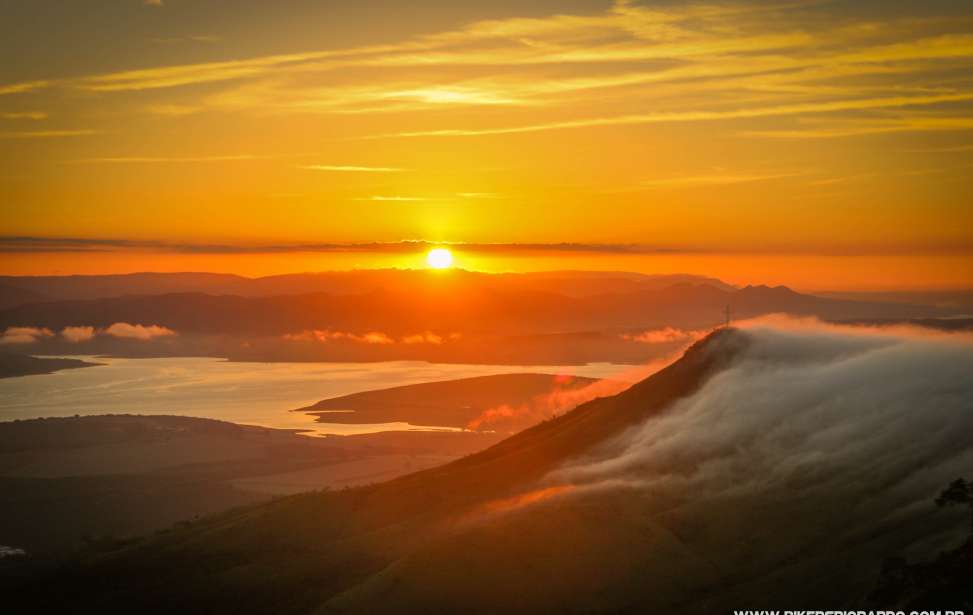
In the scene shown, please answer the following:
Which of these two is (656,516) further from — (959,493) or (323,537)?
(323,537)

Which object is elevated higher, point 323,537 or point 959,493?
point 959,493

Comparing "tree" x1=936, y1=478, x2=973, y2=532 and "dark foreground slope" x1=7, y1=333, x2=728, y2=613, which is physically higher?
"tree" x1=936, y1=478, x2=973, y2=532

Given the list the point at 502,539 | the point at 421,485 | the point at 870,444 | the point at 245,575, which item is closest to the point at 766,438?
the point at 870,444

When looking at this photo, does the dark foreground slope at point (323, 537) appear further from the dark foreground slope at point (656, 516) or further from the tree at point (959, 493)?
the tree at point (959, 493)

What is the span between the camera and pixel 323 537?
322 feet

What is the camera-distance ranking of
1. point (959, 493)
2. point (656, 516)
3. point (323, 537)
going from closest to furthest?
point (959, 493) → point (656, 516) → point (323, 537)

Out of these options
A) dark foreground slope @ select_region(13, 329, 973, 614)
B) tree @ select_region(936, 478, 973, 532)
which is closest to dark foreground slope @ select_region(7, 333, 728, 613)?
dark foreground slope @ select_region(13, 329, 973, 614)

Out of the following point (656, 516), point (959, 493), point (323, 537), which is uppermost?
point (959, 493)

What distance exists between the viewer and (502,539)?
84.7 meters

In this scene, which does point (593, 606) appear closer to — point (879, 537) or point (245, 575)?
point (879, 537)

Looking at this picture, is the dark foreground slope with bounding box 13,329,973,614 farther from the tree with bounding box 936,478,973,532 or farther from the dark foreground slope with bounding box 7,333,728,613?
the tree with bounding box 936,478,973,532

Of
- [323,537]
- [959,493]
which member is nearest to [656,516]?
[959,493]

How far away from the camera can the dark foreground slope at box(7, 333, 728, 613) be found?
86.9m

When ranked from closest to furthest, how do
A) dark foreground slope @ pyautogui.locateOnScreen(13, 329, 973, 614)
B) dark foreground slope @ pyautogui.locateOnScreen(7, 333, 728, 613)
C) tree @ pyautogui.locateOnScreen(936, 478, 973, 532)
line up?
tree @ pyautogui.locateOnScreen(936, 478, 973, 532) → dark foreground slope @ pyautogui.locateOnScreen(13, 329, 973, 614) → dark foreground slope @ pyautogui.locateOnScreen(7, 333, 728, 613)
